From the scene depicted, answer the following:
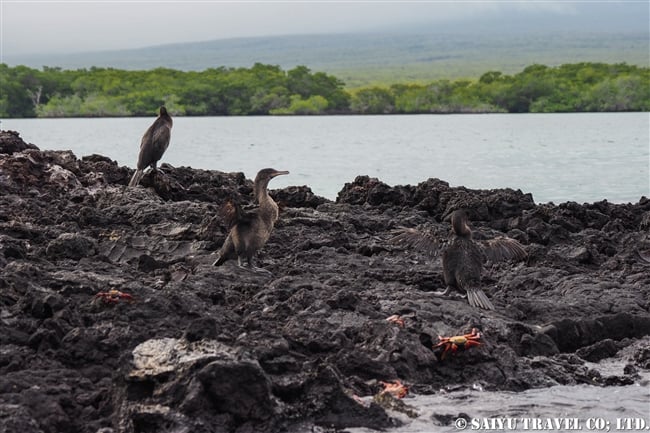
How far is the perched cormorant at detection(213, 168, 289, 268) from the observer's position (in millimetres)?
10891

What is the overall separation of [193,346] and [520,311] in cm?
348

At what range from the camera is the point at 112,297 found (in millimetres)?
8828

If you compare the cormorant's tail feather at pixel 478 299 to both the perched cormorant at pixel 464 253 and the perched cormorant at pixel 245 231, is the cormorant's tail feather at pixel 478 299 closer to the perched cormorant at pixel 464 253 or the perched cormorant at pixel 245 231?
the perched cormorant at pixel 464 253

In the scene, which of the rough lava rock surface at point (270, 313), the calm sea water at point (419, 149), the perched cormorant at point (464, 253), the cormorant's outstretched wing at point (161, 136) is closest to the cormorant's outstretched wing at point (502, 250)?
the perched cormorant at point (464, 253)

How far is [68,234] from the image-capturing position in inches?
450

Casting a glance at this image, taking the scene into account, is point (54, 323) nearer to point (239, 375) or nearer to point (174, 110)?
point (239, 375)

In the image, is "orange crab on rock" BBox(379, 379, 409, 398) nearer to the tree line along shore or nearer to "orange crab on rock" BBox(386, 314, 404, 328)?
"orange crab on rock" BBox(386, 314, 404, 328)

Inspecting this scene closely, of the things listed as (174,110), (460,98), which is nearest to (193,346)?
(174,110)

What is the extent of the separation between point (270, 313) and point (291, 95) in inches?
2811

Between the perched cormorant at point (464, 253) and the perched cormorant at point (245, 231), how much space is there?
4.04ft

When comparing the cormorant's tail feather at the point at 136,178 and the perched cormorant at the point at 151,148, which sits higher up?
the perched cormorant at the point at 151,148

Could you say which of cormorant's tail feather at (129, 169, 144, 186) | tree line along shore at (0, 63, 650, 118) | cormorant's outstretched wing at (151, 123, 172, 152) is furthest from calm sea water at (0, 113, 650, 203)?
cormorant's tail feather at (129, 169, 144, 186)

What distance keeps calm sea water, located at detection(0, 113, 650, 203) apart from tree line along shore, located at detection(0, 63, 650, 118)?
6.92 m

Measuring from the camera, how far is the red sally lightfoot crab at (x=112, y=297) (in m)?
8.78
